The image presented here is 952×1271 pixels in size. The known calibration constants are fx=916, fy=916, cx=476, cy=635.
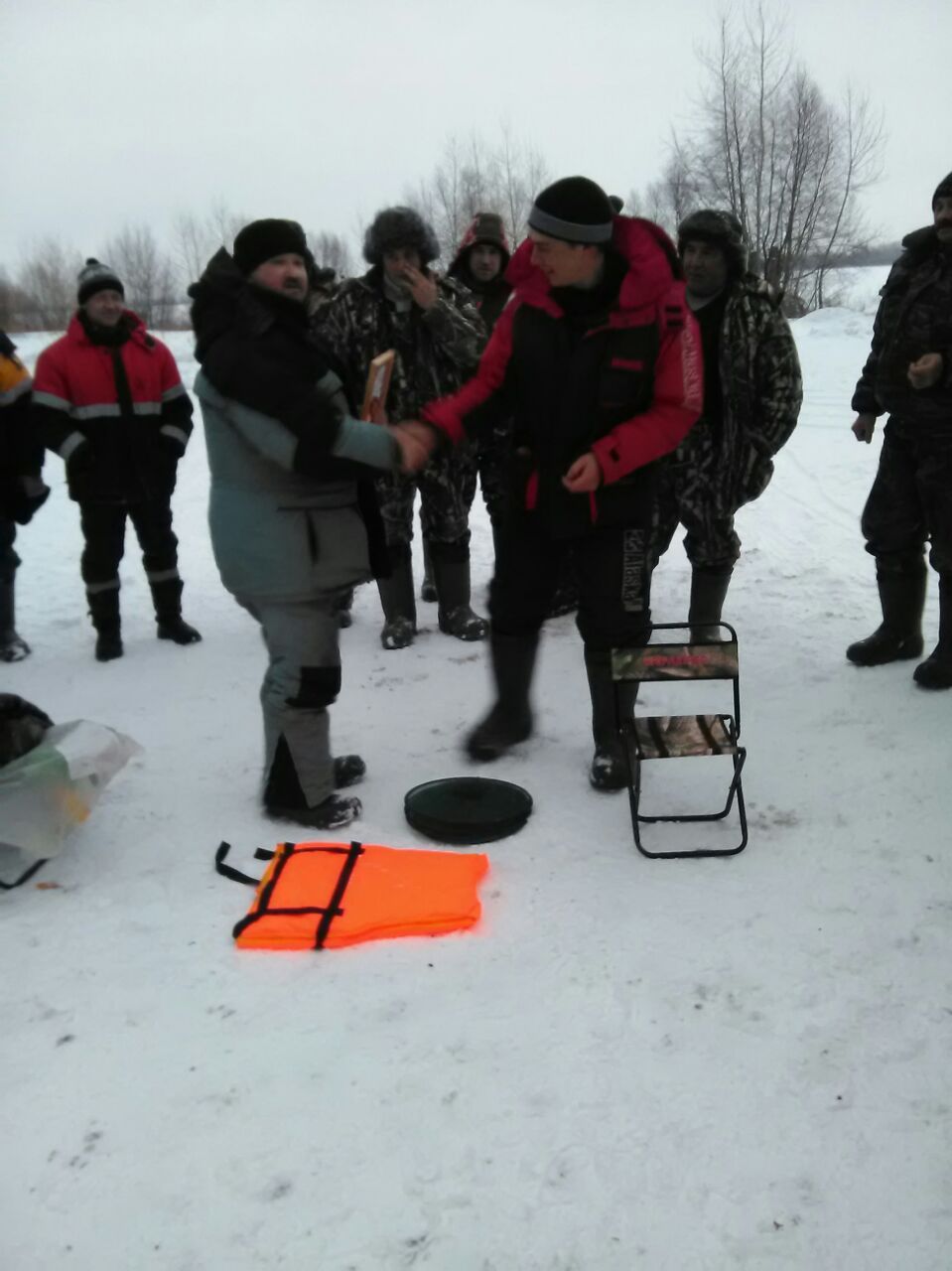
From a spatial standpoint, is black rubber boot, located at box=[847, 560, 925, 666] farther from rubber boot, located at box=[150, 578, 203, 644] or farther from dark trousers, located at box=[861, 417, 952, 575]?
rubber boot, located at box=[150, 578, 203, 644]

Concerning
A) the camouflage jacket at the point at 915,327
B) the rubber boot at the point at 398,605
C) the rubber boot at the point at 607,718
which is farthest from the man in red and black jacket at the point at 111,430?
the camouflage jacket at the point at 915,327

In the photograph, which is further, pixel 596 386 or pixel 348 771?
pixel 348 771

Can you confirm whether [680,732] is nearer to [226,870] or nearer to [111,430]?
[226,870]

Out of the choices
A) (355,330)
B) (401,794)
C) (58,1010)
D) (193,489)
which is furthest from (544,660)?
(193,489)

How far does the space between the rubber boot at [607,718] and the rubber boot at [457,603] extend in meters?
1.48

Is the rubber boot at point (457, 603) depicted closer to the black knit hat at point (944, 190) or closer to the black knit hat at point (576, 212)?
the black knit hat at point (576, 212)

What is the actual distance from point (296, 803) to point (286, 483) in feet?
3.43

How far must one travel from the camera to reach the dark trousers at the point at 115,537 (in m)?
4.43

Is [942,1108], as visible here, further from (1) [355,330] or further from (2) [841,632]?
(1) [355,330]

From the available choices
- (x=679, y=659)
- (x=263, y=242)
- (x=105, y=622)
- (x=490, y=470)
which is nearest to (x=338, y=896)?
(x=679, y=659)

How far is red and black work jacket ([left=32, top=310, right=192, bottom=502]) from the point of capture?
4.21 metres

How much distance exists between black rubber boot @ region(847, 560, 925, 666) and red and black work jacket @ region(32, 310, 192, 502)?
3.33 meters

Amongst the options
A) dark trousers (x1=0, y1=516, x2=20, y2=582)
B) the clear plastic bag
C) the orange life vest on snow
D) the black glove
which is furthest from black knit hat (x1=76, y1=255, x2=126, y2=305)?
the orange life vest on snow

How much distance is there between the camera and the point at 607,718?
3.23m
